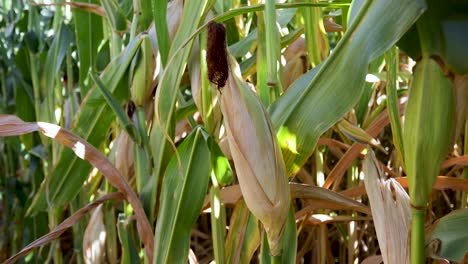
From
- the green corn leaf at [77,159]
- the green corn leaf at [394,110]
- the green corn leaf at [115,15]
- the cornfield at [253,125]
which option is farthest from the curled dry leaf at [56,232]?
the green corn leaf at [394,110]

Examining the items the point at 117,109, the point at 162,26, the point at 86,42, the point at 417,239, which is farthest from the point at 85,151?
the point at 417,239

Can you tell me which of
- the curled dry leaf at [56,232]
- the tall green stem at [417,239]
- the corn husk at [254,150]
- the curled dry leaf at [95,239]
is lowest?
the curled dry leaf at [95,239]

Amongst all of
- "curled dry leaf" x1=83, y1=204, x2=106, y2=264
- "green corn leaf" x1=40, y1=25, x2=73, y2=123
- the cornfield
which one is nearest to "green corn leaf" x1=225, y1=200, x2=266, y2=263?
the cornfield

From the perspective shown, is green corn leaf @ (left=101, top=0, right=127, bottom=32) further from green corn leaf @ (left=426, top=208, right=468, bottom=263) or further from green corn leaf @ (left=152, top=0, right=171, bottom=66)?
green corn leaf @ (left=426, top=208, right=468, bottom=263)

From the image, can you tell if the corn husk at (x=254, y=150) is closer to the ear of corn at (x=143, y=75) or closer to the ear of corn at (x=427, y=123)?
the ear of corn at (x=427, y=123)

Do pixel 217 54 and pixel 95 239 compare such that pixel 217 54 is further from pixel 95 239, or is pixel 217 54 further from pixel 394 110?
pixel 95 239

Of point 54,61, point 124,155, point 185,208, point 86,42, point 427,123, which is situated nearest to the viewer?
point 427,123
